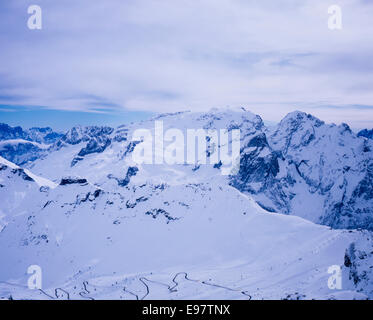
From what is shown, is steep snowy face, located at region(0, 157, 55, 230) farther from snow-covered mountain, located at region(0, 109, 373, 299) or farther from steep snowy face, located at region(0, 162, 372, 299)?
steep snowy face, located at region(0, 162, 372, 299)

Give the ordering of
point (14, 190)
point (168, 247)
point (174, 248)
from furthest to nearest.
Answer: point (14, 190) → point (168, 247) → point (174, 248)

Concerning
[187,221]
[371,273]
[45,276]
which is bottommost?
[45,276]

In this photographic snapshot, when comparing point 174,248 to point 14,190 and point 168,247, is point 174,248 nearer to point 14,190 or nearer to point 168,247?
point 168,247

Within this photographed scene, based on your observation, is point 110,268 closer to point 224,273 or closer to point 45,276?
point 45,276

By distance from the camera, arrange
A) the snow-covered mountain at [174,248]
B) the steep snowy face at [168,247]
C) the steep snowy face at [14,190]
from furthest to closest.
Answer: the steep snowy face at [14,190]
the steep snowy face at [168,247]
the snow-covered mountain at [174,248]

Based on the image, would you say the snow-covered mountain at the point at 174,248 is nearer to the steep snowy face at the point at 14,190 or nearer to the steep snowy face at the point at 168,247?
the steep snowy face at the point at 168,247

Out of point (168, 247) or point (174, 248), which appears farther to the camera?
point (168, 247)

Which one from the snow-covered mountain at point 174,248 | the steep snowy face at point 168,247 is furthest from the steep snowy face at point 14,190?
the steep snowy face at point 168,247

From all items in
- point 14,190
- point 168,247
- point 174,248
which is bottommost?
point 14,190

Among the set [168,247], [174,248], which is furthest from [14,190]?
[174,248]

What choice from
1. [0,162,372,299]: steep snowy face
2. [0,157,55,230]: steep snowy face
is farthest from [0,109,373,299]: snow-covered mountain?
[0,157,55,230]: steep snowy face
